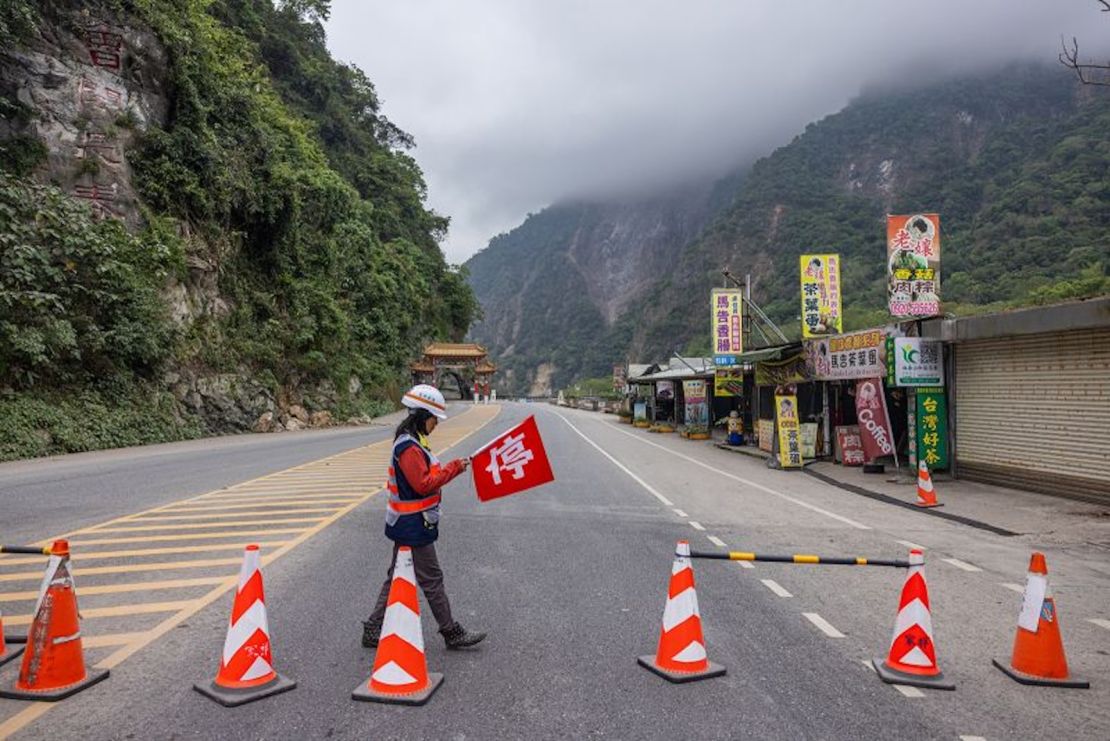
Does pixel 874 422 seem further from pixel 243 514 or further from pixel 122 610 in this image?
pixel 122 610

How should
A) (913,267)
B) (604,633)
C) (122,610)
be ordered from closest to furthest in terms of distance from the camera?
1. (604,633)
2. (122,610)
3. (913,267)

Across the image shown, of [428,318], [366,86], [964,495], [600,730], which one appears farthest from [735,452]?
[366,86]

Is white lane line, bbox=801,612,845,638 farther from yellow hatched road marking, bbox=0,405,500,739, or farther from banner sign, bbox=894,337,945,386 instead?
banner sign, bbox=894,337,945,386

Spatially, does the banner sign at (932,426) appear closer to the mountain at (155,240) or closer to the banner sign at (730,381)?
the banner sign at (730,381)

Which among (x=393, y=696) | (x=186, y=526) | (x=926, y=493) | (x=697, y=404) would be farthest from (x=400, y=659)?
(x=697, y=404)

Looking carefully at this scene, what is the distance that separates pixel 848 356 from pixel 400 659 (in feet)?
52.6

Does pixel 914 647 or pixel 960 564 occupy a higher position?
pixel 914 647

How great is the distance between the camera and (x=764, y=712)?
4035mm

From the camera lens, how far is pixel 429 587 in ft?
16.0

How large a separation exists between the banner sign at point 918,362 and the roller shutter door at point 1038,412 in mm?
454

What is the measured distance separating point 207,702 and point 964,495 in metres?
13.1

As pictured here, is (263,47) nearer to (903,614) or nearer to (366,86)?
(366,86)

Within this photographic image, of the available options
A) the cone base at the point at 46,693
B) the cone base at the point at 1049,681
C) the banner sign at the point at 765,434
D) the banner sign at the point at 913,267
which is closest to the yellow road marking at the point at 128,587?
the cone base at the point at 46,693

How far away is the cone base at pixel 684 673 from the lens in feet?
14.6
